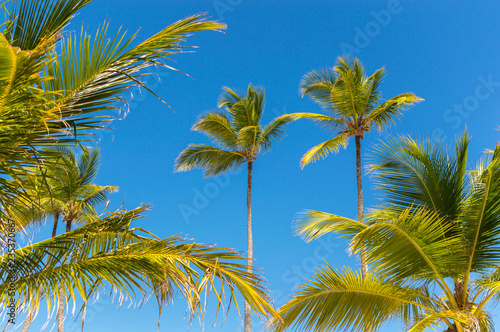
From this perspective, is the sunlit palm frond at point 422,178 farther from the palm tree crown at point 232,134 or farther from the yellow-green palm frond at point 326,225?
the palm tree crown at point 232,134

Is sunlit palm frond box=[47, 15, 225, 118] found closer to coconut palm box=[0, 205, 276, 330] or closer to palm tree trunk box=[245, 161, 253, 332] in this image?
coconut palm box=[0, 205, 276, 330]

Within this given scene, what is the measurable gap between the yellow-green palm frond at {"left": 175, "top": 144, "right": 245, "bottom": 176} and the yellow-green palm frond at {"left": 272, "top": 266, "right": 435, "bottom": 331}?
1125cm

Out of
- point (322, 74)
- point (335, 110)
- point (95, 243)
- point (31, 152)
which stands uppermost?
point (322, 74)

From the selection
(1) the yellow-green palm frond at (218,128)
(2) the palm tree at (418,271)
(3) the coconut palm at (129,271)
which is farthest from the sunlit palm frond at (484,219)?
(1) the yellow-green palm frond at (218,128)

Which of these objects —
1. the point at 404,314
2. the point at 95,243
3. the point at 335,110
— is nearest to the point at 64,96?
the point at 95,243

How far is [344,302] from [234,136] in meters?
11.6

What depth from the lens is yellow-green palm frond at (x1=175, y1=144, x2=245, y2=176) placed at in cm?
1803

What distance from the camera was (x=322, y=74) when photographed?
15367mm

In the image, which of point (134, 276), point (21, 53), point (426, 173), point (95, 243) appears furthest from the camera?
point (426, 173)

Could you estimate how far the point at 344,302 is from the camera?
24.0ft

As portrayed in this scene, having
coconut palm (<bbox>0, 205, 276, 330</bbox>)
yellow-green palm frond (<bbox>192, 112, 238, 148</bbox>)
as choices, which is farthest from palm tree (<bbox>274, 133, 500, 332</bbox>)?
yellow-green palm frond (<bbox>192, 112, 238, 148</bbox>)

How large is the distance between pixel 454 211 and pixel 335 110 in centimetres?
716

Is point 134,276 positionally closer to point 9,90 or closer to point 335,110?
point 9,90

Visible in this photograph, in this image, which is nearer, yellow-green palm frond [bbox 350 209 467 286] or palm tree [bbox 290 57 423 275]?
yellow-green palm frond [bbox 350 209 467 286]
